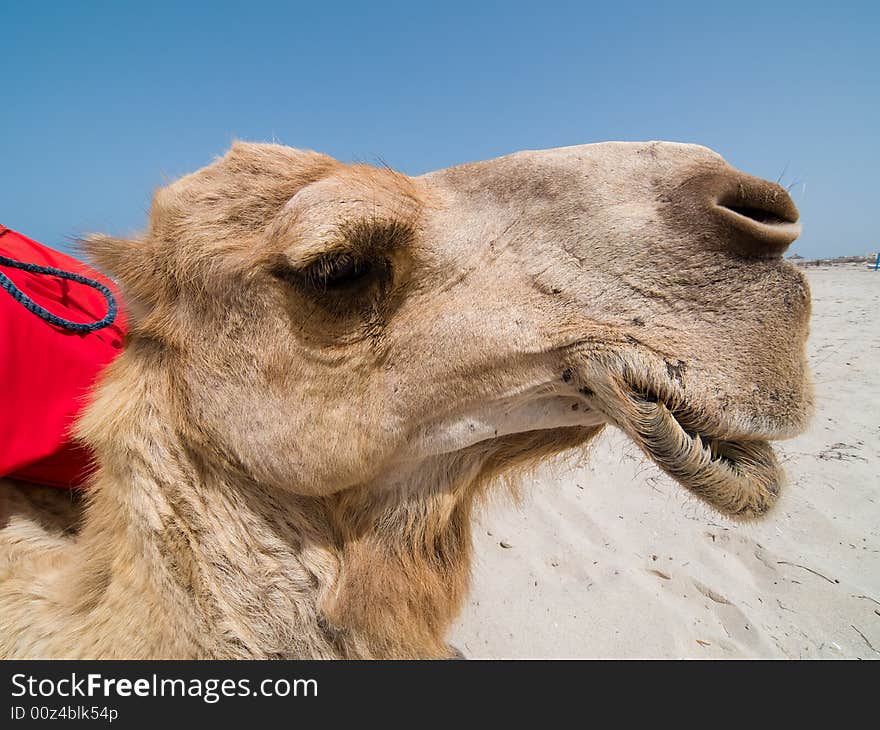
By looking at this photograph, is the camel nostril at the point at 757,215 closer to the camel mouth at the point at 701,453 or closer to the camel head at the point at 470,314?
the camel head at the point at 470,314

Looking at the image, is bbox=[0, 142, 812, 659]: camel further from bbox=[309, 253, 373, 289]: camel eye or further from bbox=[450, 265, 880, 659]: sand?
bbox=[450, 265, 880, 659]: sand

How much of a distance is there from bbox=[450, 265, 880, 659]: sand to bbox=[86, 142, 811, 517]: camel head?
728mm

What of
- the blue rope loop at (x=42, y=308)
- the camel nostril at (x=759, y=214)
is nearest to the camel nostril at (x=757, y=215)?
the camel nostril at (x=759, y=214)

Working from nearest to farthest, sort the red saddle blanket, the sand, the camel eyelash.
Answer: the camel eyelash, the red saddle blanket, the sand

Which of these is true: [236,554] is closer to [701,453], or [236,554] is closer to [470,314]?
[470,314]

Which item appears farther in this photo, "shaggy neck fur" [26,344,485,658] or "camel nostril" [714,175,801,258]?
"shaggy neck fur" [26,344,485,658]

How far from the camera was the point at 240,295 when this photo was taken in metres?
1.60

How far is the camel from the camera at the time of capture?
1.30m

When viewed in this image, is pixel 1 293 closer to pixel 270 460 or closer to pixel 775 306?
pixel 270 460

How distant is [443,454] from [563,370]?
20.0 inches

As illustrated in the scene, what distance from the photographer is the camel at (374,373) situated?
1296 mm

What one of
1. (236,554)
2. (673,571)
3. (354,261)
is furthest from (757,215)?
(673,571)

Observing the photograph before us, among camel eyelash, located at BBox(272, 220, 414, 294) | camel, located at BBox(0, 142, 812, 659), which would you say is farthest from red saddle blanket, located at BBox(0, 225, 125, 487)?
camel eyelash, located at BBox(272, 220, 414, 294)

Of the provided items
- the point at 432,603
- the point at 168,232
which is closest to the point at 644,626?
the point at 432,603
